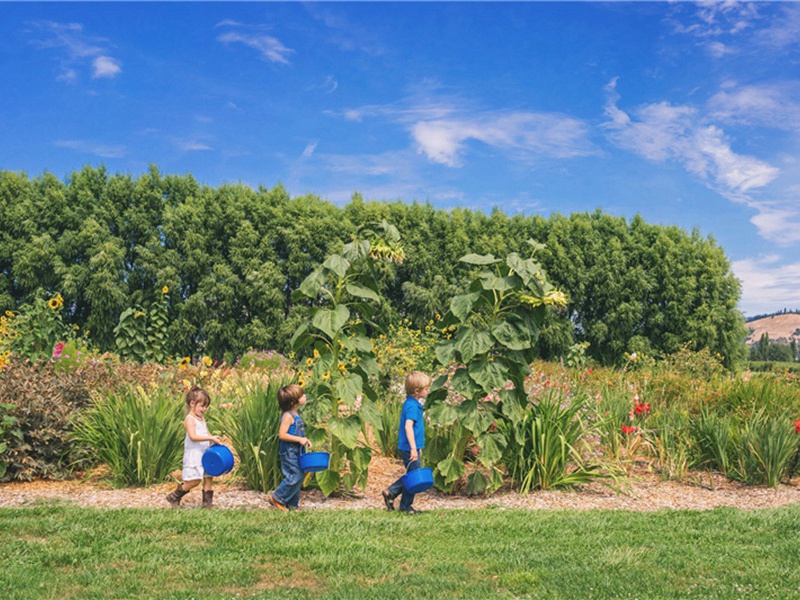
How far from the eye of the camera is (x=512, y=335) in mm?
5484

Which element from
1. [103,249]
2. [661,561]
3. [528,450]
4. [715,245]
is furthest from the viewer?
[715,245]

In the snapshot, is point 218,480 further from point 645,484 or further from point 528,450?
point 645,484

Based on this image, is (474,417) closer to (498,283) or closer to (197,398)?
(498,283)

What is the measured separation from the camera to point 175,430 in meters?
6.41

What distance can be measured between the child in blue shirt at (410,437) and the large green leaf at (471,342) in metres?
0.40

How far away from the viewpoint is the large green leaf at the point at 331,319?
5293mm

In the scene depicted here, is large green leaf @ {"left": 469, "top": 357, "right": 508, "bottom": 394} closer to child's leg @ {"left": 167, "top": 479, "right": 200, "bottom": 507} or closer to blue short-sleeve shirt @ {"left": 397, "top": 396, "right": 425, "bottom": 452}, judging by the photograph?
blue short-sleeve shirt @ {"left": 397, "top": 396, "right": 425, "bottom": 452}

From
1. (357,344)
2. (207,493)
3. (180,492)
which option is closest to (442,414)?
(357,344)

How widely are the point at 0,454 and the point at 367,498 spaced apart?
356 cm

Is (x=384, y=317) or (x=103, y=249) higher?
(x=103, y=249)

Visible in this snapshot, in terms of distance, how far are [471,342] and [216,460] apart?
84.0 inches

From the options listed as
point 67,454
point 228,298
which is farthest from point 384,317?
point 67,454

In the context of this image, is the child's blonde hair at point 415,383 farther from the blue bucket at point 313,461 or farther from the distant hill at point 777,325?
the distant hill at point 777,325

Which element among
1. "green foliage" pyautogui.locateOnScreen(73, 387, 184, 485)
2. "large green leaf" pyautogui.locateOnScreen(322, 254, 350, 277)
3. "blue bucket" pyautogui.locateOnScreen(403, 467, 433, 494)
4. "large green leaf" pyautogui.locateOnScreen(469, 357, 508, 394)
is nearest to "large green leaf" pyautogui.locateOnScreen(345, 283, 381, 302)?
"large green leaf" pyautogui.locateOnScreen(322, 254, 350, 277)
